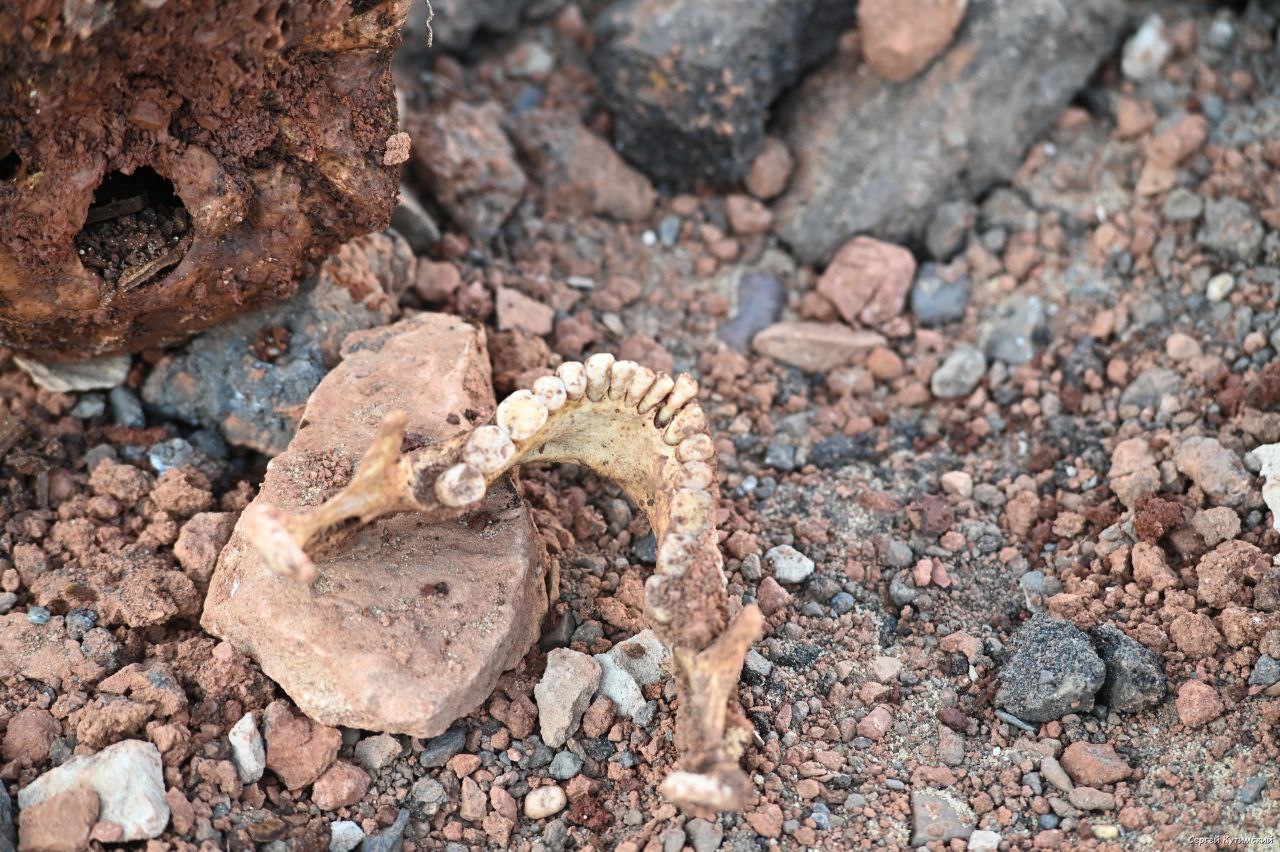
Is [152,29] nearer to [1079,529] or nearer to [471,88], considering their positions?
[471,88]

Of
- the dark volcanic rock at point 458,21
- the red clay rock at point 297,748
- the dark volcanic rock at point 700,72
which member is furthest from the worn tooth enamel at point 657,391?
the dark volcanic rock at point 458,21

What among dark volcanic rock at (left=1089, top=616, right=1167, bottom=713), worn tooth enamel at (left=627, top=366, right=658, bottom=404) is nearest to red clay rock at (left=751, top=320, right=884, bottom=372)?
worn tooth enamel at (left=627, top=366, right=658, bottom=404)

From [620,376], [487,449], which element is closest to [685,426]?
[620,376]

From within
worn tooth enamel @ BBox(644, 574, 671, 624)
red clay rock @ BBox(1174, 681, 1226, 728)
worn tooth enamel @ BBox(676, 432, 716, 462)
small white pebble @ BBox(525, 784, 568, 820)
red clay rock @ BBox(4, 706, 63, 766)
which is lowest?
small white pebble @ BBox(525, 784, 568, 820)

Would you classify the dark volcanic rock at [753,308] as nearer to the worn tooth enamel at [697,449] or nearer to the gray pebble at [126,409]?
the worn tooth enamel at [697,449]

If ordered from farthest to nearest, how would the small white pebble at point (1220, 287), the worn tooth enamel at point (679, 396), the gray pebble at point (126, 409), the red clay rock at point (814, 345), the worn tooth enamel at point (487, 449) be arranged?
the red clay rock at point (814, 345)
the small white pebble at point (1220, 287)
the gray pebble at point (126, 409)
the worn tooth enamel at point (679, 396)
the worn tooth enamel at point (487, 449)

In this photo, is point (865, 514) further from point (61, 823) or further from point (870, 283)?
point (61, 823)

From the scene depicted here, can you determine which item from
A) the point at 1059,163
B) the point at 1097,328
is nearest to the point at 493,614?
the point at 1097,328

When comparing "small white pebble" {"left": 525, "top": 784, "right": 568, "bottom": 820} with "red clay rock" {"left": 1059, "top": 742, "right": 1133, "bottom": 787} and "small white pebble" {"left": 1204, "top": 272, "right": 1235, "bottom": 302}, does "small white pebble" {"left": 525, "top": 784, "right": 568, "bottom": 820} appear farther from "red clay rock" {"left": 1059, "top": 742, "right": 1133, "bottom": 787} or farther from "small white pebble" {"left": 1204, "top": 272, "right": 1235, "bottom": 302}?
"small white pebble" {"left": 1204, "top": 272, "right": 1235, "bottom": 302}
